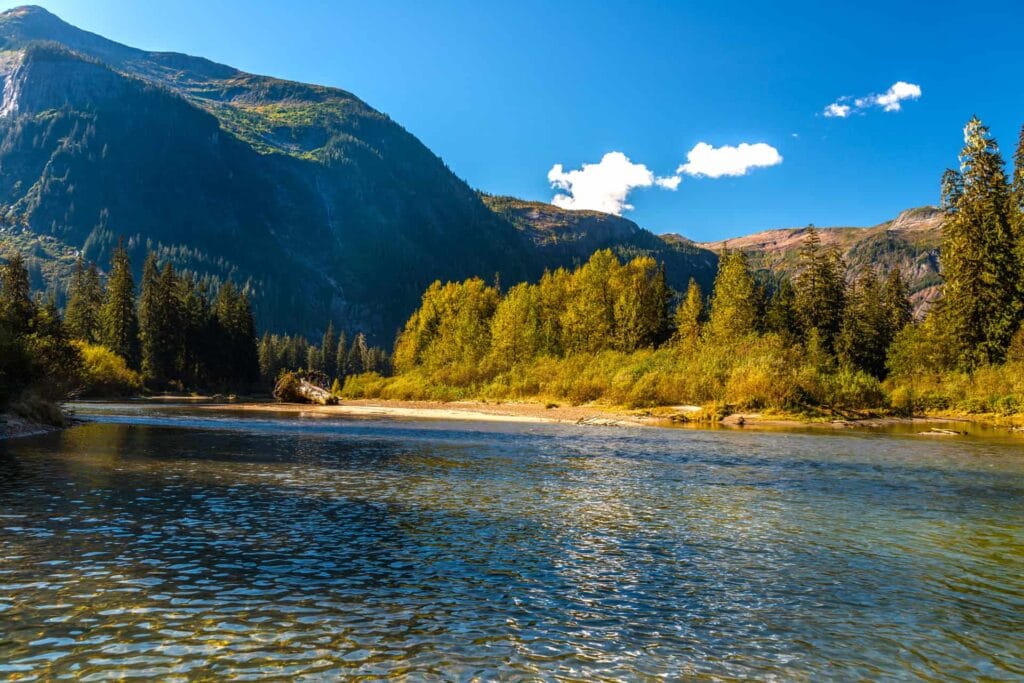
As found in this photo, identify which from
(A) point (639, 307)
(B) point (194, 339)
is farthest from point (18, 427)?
(B) point (194, 339)

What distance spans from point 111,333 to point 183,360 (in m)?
12.5

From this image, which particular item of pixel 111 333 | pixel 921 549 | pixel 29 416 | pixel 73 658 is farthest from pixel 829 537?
pixel 111 333

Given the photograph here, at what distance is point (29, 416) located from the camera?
36.3 m

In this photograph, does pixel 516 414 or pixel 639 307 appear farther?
pixel 639 307

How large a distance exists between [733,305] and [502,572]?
74.5 metres

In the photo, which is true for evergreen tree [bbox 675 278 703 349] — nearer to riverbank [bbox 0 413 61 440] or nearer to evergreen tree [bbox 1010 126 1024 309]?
evergreen tree [bbox 1010 126 1024 309]

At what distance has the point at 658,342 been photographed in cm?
8162

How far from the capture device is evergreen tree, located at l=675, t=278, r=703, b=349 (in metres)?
74.1

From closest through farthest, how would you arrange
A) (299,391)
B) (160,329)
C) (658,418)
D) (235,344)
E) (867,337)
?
(658,418)
(299,391)
(867,337)
(160,329)
(235,344)

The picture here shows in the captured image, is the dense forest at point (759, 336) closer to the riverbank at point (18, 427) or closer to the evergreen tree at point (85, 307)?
the riverbank at point (18, 427)

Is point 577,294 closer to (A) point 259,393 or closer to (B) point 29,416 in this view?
(B) point 29,416

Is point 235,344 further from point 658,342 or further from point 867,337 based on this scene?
point 867,337

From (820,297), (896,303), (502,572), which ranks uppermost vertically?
(896,303)

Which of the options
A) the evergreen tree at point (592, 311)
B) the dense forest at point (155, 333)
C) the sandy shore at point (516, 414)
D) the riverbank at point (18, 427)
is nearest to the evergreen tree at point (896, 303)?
the evergreen tree at point (592, 311)
